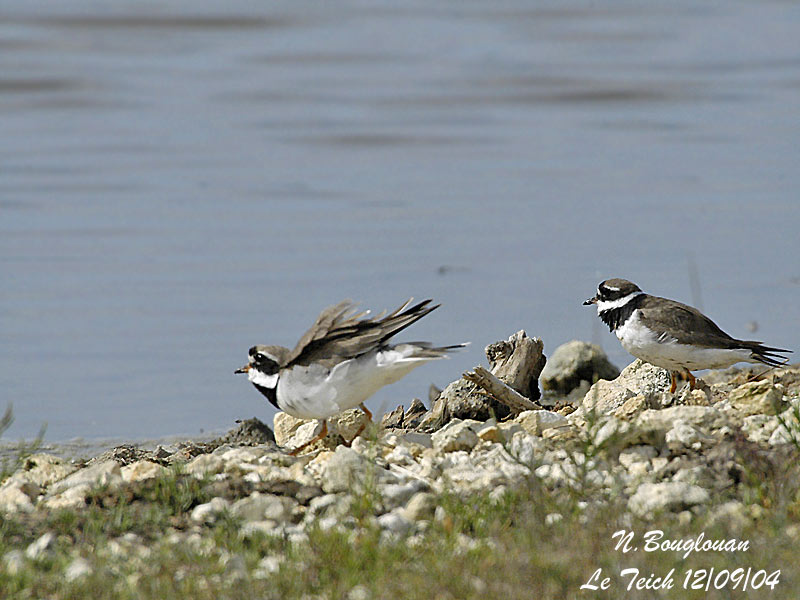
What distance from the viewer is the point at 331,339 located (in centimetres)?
647

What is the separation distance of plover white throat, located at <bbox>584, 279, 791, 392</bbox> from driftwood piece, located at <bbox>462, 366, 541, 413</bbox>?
91 centimetres

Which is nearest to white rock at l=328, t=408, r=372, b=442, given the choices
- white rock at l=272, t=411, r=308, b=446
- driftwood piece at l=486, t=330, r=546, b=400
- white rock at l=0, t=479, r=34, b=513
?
white rock at l=272, t=411, r=308, b=446

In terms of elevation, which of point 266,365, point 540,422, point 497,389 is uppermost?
point 266,365

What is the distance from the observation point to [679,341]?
7.70 meters

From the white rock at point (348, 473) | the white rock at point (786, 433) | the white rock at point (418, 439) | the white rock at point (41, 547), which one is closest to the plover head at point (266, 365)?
the white rock at point (418, 439)


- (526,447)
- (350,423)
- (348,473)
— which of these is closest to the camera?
(348,473)

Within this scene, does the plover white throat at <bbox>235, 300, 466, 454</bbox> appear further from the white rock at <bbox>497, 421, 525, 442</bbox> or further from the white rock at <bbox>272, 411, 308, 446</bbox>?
the white rock at <bbox>272, 411, 308, 446</bbox>

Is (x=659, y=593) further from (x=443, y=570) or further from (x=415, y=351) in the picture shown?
(x=415, y=351)

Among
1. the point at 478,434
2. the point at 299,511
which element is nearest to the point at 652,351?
the point at 478,434

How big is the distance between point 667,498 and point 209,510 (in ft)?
6.56

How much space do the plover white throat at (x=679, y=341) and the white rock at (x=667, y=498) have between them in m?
2.77

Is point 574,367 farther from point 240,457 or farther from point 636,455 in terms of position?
point 240,457

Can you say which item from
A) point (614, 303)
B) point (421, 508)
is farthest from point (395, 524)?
point (614, 303)

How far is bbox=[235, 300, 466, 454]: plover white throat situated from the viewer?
6.27 m
